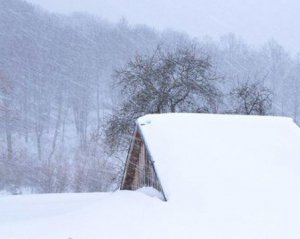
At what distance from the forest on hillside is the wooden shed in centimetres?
983

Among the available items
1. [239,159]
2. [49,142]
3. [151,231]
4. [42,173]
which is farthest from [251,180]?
[49,142]

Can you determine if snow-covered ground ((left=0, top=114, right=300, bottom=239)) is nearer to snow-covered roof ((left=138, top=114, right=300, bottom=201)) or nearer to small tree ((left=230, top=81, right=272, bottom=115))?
snow-covered roof ((left=138, top=114, right=300, bottom=201))

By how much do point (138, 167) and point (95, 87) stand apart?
5878cm

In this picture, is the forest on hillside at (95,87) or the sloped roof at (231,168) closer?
the sloped roof at (231,168)

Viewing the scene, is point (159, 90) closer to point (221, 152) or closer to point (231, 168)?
point (221, 152)

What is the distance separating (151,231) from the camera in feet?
18.9

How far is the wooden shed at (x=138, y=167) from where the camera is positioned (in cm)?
894

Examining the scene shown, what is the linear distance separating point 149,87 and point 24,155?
24.0 metres

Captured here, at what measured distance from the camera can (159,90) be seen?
23.3 m

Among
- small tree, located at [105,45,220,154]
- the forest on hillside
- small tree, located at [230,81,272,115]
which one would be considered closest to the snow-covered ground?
the forest on hillside

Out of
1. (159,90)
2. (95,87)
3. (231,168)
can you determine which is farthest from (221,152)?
(95,87)

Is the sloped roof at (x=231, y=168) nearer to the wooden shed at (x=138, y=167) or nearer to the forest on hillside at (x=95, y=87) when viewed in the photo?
the wooden shed at (x=138, y=167)

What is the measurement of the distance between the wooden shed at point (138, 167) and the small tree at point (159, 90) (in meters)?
11.3

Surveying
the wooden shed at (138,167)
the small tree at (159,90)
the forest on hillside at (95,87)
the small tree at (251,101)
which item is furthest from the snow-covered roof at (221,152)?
the small tree at (251,101)
